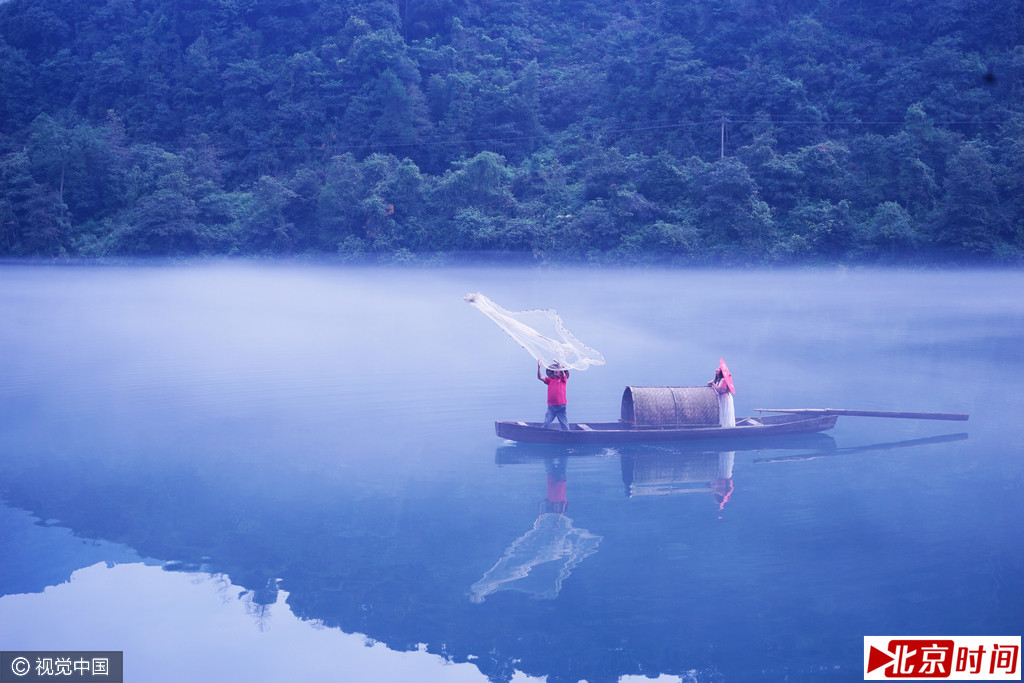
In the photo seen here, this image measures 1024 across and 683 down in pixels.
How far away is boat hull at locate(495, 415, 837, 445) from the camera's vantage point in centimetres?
1392

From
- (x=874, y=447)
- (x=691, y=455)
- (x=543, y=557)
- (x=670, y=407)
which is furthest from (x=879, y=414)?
(x=543, y=557)

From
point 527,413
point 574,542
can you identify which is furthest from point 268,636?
point 527,413

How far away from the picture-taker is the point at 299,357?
995 inches

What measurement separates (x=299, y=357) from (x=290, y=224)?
35328 millimetres

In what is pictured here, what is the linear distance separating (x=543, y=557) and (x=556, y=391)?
13.9 feet

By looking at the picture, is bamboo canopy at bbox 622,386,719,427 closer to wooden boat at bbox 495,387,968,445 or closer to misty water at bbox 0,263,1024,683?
wooden boat at bbox 495,387,968,445

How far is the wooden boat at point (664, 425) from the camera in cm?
1398

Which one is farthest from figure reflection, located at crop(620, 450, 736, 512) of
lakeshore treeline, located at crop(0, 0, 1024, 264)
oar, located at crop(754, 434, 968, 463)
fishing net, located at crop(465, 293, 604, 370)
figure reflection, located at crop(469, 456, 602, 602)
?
lakeshore treeline, located at crop(0, 0, 1024, 264)

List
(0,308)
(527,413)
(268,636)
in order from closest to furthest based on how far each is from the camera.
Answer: (268,636)
(527,413)
(0,308)

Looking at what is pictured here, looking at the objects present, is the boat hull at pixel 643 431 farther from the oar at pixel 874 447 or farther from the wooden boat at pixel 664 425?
the oar at pixel 874 447

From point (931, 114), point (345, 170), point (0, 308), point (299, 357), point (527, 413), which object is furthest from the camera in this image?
point (345, 170)

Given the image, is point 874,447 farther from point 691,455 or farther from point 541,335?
point 541,335

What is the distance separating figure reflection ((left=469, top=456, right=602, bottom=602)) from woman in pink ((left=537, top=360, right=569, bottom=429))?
88.6 inches

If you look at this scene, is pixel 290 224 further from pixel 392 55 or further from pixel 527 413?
pixel 527 413
